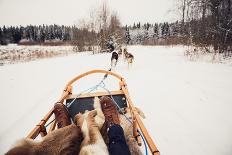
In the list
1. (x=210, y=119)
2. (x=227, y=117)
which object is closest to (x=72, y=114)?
(x=210, y=119)

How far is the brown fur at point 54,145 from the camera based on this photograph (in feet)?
4.12

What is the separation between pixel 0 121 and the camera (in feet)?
9.95

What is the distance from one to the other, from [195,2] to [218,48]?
2723mm

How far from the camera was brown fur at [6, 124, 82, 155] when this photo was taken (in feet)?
→ 4.12

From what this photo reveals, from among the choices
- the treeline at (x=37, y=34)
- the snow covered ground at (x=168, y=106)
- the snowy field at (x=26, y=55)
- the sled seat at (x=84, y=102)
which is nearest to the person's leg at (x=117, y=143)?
the snow covered ground at (x=168, y=106)

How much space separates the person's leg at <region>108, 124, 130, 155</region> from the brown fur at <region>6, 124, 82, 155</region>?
0.27 m

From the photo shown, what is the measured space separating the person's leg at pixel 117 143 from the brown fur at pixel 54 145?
27 centimetres

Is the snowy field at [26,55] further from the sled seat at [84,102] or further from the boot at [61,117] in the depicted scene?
the boot at [61,117]

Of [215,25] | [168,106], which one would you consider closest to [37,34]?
[215,25]

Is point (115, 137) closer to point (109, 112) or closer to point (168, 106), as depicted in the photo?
point (109, 112)

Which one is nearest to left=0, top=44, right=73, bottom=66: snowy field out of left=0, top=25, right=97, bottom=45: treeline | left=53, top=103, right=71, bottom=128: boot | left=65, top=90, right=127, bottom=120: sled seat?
left=65, top=90, right=127, bottom=120: sled seat

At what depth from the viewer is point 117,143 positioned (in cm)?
148

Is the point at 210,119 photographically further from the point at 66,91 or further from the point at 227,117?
the point at 66,91

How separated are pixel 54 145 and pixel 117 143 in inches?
19.7
